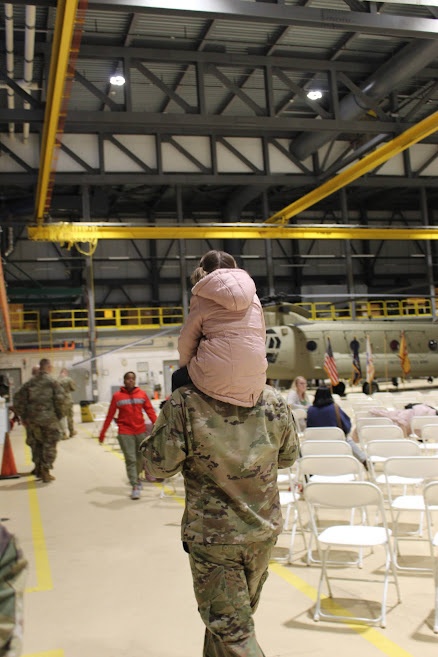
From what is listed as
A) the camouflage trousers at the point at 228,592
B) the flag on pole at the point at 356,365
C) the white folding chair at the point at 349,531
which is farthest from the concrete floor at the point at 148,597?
the flag on pole at the point at 356,365

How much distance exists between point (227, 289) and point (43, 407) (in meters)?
7.13

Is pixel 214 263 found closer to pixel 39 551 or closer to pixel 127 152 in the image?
pixel 39 551

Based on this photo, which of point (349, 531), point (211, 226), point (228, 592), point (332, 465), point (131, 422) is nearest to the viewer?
point (228, 592)

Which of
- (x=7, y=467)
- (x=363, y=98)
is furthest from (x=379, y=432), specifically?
(x=363, y=98)

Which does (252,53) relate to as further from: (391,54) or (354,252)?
(354,252)

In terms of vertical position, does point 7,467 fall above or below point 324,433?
below

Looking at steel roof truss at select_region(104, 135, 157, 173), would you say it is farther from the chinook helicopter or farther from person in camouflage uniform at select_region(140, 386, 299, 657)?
person in camouflage uniform at select_region(140, 386, 299, 657)

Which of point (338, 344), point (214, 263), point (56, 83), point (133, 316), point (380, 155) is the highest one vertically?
point (380, 155)

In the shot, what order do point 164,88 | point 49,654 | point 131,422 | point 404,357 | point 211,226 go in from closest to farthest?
point 49,654 < point 131,422 < point 164,88 < point 404,357 < point 211,226

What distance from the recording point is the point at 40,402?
358 inches

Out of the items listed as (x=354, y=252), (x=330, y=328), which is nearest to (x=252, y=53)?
(x=330, y=328)

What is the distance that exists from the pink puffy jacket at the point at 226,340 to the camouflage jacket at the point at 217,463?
0.25 feet

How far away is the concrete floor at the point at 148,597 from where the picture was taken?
3508mm

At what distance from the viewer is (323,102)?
22.0 metres
